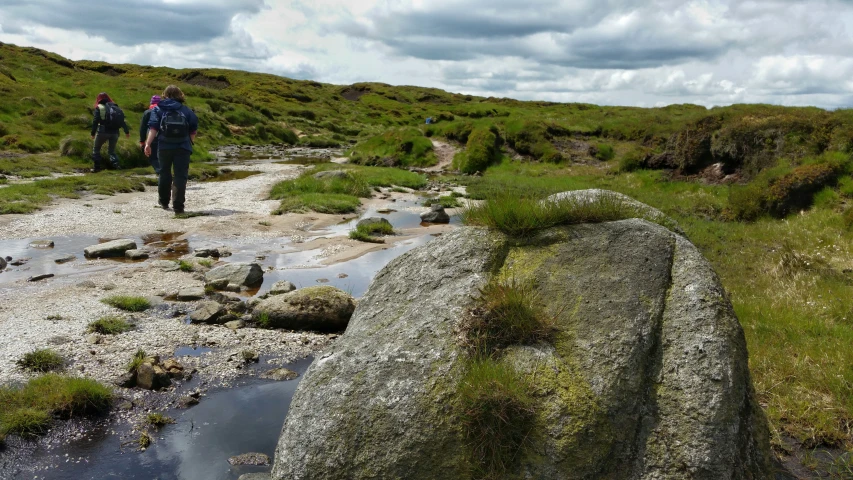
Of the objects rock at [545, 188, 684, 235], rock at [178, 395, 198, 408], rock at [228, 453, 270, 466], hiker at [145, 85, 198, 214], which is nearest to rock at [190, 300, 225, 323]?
rock at [178, 395, 198, 408]

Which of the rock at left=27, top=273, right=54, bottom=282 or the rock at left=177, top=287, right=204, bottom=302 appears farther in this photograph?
the rock at left=27, top=273, right=54, bottom=282

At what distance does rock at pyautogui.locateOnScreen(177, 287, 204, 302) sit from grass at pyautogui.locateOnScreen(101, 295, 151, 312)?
2.33ft

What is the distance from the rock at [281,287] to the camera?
1198 centimetres

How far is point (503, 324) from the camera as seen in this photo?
5.16m

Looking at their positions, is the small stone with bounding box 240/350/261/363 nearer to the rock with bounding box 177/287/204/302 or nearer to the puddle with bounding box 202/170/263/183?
the rock with bounding box 177/287/204/302

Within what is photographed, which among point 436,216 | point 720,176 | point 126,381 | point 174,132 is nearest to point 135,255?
point 174,132

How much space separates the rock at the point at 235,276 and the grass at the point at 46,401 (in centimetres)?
523

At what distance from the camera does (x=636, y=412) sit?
4.68m

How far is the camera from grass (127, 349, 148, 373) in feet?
26.1

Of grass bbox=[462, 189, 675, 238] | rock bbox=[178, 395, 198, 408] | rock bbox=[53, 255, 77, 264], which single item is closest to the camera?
grass bbox=[462, 189, 675, 238]

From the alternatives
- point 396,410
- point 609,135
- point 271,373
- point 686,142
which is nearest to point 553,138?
point 609,135

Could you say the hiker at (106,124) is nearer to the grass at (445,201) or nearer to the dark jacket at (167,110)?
the dark jacket at (167,110)

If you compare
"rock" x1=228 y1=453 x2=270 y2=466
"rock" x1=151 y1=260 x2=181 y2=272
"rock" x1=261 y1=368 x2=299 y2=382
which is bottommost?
"rock" x1=228 y1=453 x2=270 y2=466

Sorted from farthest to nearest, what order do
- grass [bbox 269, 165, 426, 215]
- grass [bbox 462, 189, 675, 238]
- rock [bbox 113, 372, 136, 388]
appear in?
grass [bbox 269, 165, 426, 215] → rock [bbox 113, 372, 136, 388] → grass [bbox 462, 189, 675, 238]
